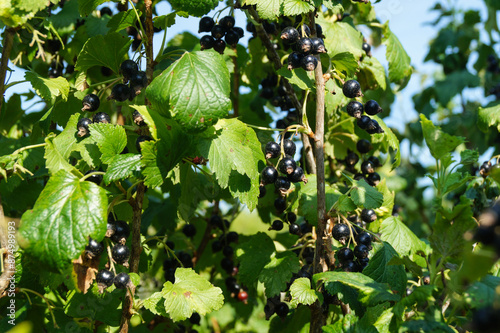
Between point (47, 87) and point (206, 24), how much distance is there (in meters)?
0.59

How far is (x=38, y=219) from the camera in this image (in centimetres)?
112

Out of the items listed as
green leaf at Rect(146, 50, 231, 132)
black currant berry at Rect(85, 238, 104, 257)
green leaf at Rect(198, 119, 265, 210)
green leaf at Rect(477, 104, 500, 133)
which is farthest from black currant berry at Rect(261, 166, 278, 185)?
green leaf at Rect(477, 104, 500, 133)

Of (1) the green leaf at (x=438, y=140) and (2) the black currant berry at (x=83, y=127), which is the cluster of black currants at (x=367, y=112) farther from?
(2) the black currant berry at (x=83, y=127)

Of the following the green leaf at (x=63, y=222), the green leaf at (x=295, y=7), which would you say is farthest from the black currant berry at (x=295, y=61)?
the green leaf at (x=63, y=222)

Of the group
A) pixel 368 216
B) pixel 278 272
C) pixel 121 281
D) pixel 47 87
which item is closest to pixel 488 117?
pixel 368 216

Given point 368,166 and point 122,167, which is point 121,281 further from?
point 368,166

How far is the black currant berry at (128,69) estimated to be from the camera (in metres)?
1.45

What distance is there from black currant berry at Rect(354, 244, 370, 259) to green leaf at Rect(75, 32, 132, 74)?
1.01 metres

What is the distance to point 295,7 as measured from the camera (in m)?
1.44

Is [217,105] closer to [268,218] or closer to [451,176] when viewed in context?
[451,176]

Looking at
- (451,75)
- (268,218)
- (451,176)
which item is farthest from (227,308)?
(451,75)

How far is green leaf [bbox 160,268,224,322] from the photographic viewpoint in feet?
4.17

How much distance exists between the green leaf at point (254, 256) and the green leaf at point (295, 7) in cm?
93

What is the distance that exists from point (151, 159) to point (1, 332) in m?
0.75
